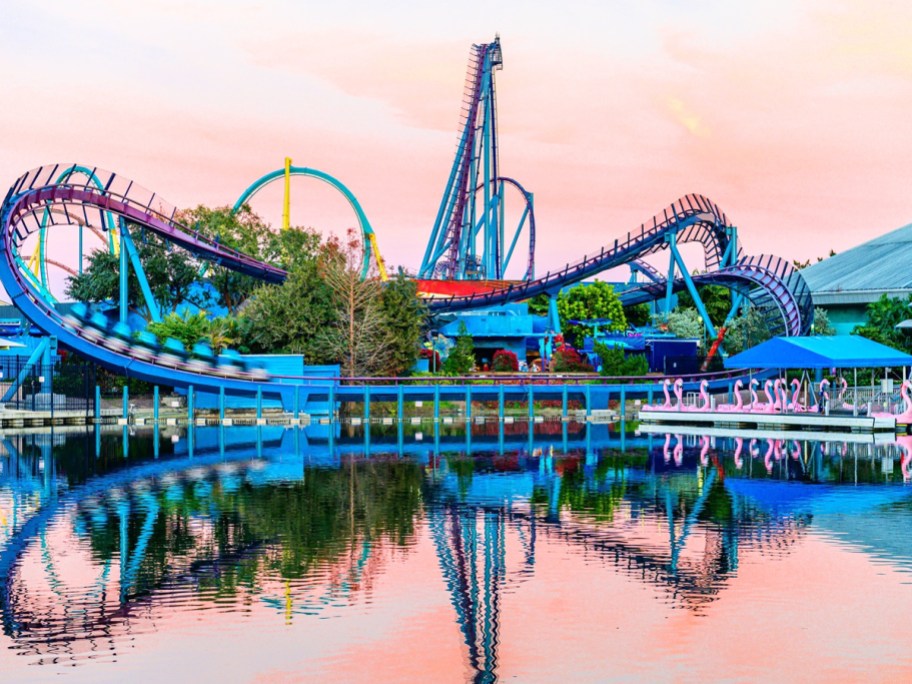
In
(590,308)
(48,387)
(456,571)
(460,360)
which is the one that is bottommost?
(456,571)

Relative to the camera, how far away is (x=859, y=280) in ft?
251

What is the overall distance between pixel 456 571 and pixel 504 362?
48.1 m

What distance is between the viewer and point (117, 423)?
168 feet

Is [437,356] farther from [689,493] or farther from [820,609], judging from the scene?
[820,609]

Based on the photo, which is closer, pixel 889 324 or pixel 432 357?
pixel 889 324

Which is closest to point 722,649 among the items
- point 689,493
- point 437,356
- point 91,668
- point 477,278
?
point 91,668

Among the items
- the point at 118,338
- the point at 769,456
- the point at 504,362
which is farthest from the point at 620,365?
the point at 769,456

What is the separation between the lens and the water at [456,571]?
14.2 meters

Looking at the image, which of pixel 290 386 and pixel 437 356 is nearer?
pixel 290 386

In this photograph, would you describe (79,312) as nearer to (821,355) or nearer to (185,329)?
(185,329)

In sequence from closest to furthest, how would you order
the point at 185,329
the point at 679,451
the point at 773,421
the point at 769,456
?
the point at 769,456
the point at 679,451
the point at 773,421
the point at 185,329

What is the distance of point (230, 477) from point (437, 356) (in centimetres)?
3651

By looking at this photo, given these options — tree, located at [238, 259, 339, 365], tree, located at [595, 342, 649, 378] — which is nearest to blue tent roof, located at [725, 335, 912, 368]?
tree, located at [595, 342, 649, 378]

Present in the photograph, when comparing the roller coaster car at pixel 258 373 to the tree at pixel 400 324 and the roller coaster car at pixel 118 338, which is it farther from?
the tree at pixel 400 324
